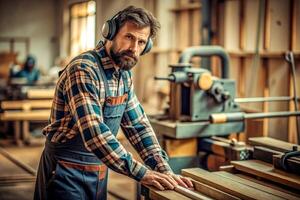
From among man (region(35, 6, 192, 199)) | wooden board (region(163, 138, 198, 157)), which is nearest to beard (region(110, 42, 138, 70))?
man (region(35, 6, 192, 199))

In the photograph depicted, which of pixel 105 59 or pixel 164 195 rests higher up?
pixel 105 59

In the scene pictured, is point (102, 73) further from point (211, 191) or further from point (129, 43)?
point (211, 191)

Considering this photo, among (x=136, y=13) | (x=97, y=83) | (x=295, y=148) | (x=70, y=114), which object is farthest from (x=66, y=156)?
(x=295, y=148)

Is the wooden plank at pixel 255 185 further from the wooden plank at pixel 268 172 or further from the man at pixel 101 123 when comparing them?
the man at pixel 101 123

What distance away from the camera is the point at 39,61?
1240 cm

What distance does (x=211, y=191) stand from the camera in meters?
2.21

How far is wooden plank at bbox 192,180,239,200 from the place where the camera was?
83.4 inches

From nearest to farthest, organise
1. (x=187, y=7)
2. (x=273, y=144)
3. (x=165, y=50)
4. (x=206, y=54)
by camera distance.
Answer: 1. (x=273, y=144)
2. (x=206, y=54)
3. (x=187, y=7)
4. (x=165, y=50)

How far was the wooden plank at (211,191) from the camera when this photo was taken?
2119mm

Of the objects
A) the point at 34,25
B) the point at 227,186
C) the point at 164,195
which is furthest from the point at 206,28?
the point at 34,25

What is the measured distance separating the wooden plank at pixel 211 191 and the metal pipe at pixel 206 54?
1.53 m

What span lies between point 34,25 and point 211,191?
35.0ft

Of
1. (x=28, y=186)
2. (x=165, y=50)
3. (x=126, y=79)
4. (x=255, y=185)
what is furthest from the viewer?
(x=165, y=50)

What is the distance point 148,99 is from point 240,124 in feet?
16.6
